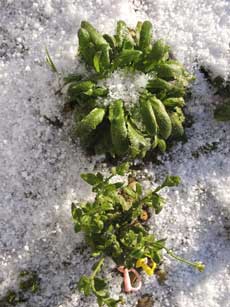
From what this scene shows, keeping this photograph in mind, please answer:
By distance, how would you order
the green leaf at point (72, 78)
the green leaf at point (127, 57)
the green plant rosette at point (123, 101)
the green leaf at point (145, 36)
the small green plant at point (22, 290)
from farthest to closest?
1. the small green plant at point (22, 290)
2. the green leaf at point (72, 78)
3. the green leaf at point (145, 36)
4. the green plant rosette at point (123, 101)
5. the green leaf at point (127, 57)

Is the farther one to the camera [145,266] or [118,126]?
[145,266]

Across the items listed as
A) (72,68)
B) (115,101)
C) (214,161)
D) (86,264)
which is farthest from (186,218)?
(72,68)

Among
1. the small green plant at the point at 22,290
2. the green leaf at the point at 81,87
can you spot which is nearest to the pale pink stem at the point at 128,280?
Answer: the small green plant at the point at 22,290

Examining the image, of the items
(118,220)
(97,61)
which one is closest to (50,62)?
(97,61)

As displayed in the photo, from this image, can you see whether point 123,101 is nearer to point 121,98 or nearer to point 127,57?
point 121,98

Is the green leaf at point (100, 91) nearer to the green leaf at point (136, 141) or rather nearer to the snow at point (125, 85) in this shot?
the snow at point (125, 85)

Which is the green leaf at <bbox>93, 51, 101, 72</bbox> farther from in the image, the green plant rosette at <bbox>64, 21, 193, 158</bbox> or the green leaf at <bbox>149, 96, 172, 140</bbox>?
the green leaf at <bbox>149, 96, 172, 140</bbox>

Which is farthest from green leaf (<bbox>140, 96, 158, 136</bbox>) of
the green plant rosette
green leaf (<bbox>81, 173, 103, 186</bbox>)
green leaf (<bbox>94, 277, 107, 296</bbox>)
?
green leaf (<bbox>94, 277, 107, 296</bbox>)

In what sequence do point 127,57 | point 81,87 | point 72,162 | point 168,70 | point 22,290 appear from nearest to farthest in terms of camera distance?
point 127,57, point 81,87, point 168,70, point 22,290, point 72,162
